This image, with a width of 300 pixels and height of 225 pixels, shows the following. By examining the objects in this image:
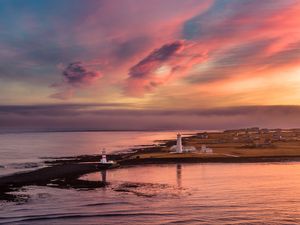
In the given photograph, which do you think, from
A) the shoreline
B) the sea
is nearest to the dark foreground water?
the sea

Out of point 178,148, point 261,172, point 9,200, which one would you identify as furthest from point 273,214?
point 178,148

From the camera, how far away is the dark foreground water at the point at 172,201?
32.0 meters

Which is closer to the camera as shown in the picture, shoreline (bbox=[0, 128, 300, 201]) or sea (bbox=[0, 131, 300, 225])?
sea (bbox=[0, 131, 300, 225])

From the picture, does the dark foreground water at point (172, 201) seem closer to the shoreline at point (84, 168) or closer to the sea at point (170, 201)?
the sea at point (170, 201)

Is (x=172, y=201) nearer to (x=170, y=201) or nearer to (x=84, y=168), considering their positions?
(x=170, y=201)

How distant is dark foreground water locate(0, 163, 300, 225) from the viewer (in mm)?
31969

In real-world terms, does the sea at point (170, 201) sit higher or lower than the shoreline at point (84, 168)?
lower

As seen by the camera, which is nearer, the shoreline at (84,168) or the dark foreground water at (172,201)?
the dark foreground water at (172,201)

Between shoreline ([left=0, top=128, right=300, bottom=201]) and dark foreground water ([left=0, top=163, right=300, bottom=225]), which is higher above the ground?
shoreline ([left=0, top=128, right=300, bottom=201])

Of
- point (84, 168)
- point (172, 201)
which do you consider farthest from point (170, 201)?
point (84, 168)

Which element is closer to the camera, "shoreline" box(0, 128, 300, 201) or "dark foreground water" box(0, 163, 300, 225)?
"dark foreground water" box(0, 163, 300, 225)

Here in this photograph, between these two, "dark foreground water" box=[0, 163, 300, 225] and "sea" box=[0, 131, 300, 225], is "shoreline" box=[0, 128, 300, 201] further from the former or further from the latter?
"dark foreground water" box=[0, 163, 300, 225]

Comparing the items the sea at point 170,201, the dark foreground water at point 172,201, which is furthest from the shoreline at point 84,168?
the dark foreground water at point 172,201

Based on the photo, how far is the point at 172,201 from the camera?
1529 inches
